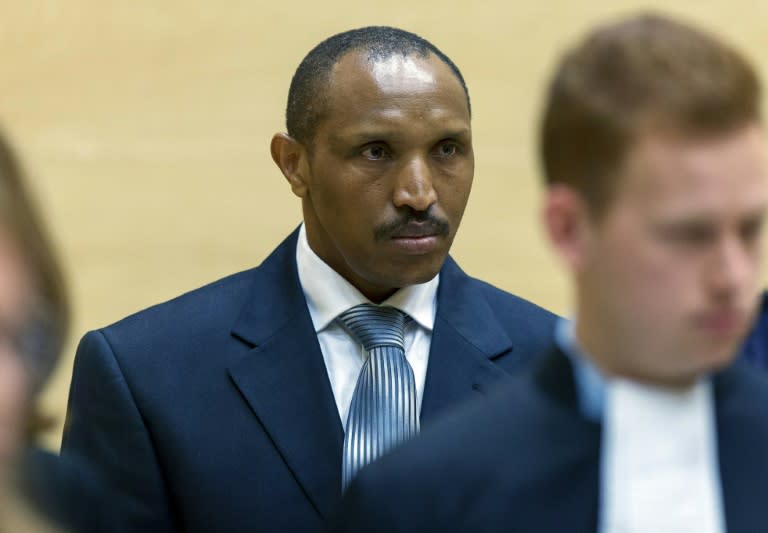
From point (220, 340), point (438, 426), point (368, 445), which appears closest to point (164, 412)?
point (220, 340)

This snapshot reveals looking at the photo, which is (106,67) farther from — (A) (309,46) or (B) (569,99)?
(B) (569,99)

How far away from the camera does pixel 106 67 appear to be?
532 cm

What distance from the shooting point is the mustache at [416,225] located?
307cm

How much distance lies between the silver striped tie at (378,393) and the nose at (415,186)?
242 mm

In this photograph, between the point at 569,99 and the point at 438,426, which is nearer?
the point at 569,99

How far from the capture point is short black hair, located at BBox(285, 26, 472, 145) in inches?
129

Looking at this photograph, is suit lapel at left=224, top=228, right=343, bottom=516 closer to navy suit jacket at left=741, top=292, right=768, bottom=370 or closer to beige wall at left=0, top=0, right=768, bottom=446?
navy suit jacket at left=741, top=292, right=768, bottom=370

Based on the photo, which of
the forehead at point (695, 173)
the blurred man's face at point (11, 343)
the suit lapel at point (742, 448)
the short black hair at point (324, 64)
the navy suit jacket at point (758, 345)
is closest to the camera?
the blurred man's face at point (11, 343)

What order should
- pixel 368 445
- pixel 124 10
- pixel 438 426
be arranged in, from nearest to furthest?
1. pixel 438 426
2. pixel 368 445
3. pixel 124 10

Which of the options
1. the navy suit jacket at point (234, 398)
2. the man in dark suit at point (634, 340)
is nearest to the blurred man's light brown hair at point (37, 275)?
the man in dark suit at point (634, 340)

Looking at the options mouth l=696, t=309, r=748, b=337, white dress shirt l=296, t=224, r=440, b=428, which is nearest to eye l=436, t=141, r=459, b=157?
white dress shirt l=296, t=224, r=440, b=428

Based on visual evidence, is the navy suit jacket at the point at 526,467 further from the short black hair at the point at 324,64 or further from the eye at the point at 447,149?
the short black hair at the point at 324,64

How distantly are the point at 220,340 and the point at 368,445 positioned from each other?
39 centimetres

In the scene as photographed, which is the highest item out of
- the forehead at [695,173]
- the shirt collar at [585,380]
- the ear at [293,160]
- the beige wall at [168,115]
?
the beige wall at [168,115]
